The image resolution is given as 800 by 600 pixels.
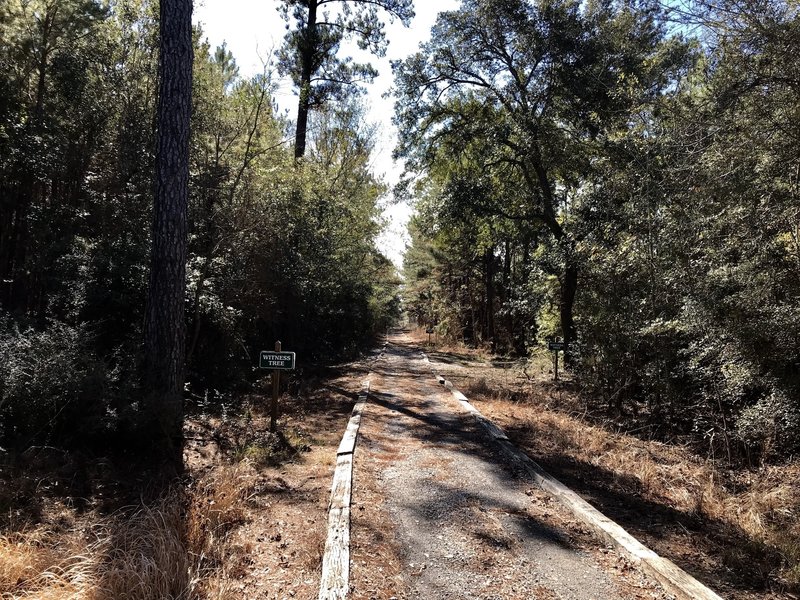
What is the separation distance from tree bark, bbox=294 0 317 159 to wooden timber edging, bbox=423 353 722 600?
1301 cm

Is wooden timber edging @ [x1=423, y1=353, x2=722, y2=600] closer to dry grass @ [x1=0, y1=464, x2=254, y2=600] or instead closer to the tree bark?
dry grass @ [x1=0, y1=464, x2=254, y2=600]

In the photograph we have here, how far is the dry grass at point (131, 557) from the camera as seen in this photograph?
2.90 metres

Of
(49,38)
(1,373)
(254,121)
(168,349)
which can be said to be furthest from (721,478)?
(49,38)

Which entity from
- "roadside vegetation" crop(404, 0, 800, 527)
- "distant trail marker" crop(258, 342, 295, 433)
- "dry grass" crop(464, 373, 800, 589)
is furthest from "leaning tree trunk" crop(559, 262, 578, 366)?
"distant trail marker" crop(258, 342, 295, 433)

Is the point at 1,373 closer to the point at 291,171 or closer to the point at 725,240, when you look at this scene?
the point at 725,240

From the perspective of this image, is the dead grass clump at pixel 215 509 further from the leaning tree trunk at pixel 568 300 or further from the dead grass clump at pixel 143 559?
the leaning tree trunk at pixel 568 300

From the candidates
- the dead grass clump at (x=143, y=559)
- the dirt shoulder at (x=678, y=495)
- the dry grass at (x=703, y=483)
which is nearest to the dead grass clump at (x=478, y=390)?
the dirt shoulder at (x=678, y=495)

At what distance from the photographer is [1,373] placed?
4.85 meters

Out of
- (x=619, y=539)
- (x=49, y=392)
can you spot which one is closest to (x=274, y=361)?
(x=49, y=392)

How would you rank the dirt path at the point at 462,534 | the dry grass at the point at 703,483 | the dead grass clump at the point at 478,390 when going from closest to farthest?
the dirt path at the point at 462,534
the dry grass at the point at 703,483
the dead grass clump at the point at 478,390

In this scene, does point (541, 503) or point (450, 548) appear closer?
point (450, 548)

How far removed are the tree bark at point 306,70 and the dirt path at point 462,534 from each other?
40.0 feet

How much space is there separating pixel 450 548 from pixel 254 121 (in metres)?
10.2

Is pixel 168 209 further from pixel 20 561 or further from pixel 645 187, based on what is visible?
pixel 645 187
